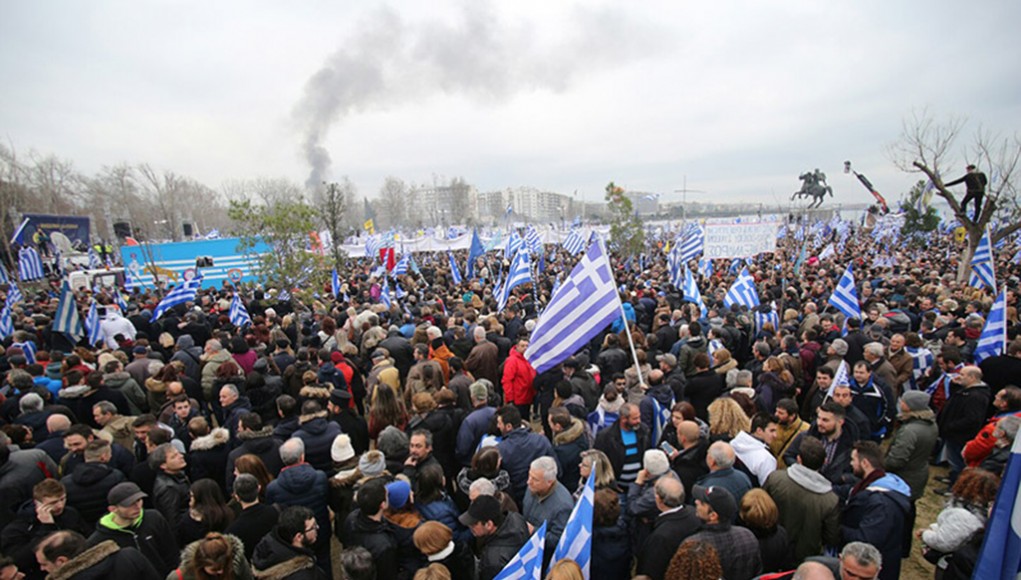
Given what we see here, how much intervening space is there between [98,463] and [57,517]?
0.53 meters

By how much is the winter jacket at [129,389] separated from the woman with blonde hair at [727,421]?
7713mm

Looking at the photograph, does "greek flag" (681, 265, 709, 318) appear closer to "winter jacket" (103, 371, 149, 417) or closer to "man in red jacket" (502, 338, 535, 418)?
"man in red jacket" (502, 338, 535, 418)

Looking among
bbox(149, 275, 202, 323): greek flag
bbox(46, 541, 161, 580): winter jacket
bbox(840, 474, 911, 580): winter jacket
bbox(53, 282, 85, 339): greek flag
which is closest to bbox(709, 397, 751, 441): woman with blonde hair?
bbox(840, 474, 911, 580): winter jacket

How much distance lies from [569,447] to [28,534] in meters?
4.35

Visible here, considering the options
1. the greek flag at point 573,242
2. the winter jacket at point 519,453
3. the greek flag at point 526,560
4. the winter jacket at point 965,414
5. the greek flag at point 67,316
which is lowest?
the winter jacket at point 965,414

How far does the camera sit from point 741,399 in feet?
17.9

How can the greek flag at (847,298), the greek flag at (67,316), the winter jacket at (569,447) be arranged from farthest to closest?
the greek flag at (67,316)
the greek flag at (847,298)
the winter jacket at (569,447)

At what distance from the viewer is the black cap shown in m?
3.40

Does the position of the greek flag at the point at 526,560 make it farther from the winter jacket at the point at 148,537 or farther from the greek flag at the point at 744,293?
the greek flag at the point at 744,293

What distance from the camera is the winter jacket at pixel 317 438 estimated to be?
5055mm

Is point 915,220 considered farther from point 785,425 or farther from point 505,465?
point 505,465

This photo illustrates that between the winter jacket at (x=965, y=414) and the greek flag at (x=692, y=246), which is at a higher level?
the greek flag at (x=692, y=246)

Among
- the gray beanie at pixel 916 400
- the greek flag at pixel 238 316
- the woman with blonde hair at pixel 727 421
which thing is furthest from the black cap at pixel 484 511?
the greek flag at pixel 238 316

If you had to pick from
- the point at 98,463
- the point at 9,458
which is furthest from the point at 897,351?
the point at 9,458
